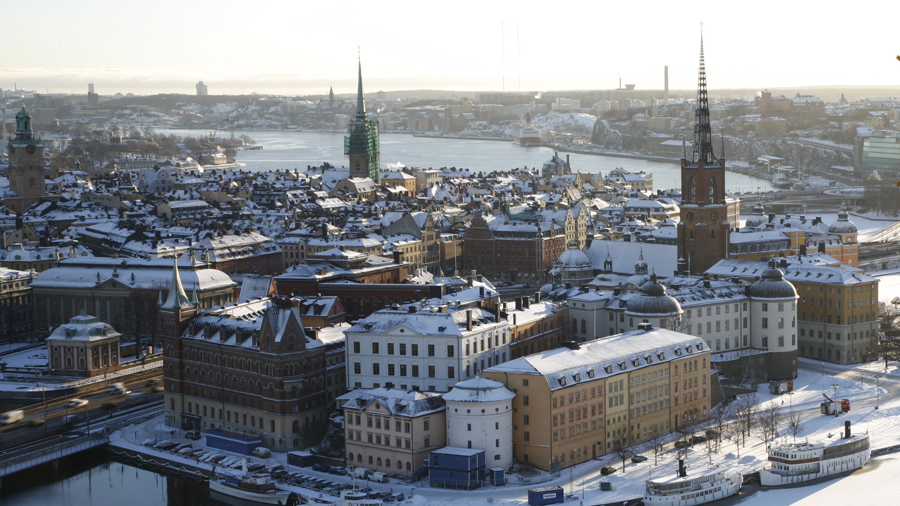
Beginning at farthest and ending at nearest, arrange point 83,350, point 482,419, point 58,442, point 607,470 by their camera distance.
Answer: point 83,350
point 58,442
point 607,470
point 482,419

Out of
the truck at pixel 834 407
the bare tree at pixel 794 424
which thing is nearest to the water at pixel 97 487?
the bare tree at pixel 794 424

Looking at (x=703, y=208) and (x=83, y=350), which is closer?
(x=83, y=350)

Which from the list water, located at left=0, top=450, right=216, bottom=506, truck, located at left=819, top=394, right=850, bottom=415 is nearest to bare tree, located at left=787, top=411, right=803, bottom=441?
truck, located at left=819, top=394, right=850, bottom=415

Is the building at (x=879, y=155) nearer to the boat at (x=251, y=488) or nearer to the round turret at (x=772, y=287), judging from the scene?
the round turret at (x=772, y=287)

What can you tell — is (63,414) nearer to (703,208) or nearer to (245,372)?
(245,372)

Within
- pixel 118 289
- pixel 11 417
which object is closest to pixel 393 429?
pixel 11 417

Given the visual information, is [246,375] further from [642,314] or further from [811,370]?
[811,370]

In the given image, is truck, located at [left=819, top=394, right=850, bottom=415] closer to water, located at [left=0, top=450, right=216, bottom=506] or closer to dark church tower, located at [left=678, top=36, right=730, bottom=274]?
dark church tower, located at [left=678, top=36, right=730, bottom=274]
